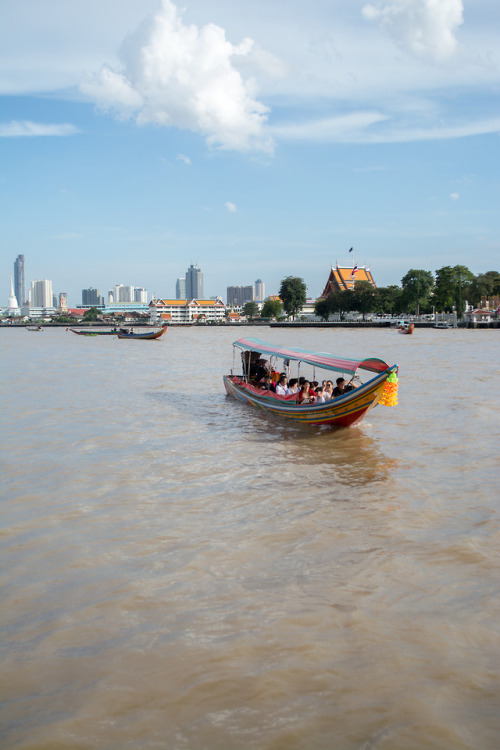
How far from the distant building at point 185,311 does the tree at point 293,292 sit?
48.6m

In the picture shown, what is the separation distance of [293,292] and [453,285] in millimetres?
32533

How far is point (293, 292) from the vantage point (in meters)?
108

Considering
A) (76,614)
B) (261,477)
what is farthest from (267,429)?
(76,614)

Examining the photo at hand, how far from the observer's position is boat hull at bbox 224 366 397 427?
11453mm

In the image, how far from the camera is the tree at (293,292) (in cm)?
10800

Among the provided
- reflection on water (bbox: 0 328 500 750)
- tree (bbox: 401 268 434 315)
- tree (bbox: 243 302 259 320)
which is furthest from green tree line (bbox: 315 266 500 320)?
reflection on water (bbox: 0 328 500 750)

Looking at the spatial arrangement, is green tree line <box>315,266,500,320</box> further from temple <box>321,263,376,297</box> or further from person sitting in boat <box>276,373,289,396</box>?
person sitting in boat <box>276,373,289,396</box>

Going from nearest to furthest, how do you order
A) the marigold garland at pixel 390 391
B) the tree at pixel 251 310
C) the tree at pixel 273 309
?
the marigold garland at pixel 390 391 → the tree at pixel 273 309 → the tree at pixel 251 310

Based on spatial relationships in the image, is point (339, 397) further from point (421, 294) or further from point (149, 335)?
point (421, 294)

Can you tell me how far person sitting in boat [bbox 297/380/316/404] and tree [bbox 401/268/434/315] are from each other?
259ft

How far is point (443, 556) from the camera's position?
236 inches

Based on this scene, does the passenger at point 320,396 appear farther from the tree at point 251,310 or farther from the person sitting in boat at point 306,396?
the tree at point 251,310

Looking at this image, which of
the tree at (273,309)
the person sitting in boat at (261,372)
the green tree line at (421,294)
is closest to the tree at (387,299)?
the green tree line at (421,294)

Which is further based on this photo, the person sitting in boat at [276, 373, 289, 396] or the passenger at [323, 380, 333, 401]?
the person sitting in boat at [276, 373, 289, 396]
